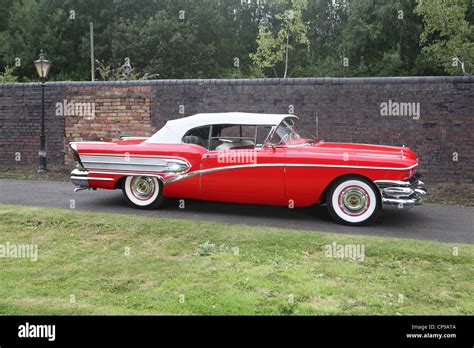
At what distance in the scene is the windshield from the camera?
7.19m

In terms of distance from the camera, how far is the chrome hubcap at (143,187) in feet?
25.4

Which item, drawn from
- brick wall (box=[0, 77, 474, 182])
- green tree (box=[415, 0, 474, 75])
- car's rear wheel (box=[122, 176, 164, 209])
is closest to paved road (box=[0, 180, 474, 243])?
car's rear wheel (box=[122, 176, 164, 209])

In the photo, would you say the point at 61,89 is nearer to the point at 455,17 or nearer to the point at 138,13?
the point at 455,17

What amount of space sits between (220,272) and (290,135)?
10.7ft

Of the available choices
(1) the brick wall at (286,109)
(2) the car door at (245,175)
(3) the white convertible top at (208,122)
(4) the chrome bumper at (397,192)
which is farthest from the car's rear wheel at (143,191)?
(1) the brick wall at (286,109)

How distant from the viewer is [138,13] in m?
43.1

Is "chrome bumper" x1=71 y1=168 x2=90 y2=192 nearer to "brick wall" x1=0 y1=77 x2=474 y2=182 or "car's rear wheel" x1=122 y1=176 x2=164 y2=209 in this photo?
"car's rear wheel" x1=122 y1=176 x2=164 y2=209

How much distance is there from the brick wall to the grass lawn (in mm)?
4722

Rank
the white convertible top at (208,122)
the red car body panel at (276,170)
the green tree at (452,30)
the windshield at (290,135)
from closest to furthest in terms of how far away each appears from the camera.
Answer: the red car body panel at (276,170) < the windshield at (290,135) < the white convertible top at (208,122) < the green tree at (452,30)

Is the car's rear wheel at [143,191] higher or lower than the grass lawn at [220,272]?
higher

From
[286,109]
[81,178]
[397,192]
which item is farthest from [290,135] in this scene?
[286,109]

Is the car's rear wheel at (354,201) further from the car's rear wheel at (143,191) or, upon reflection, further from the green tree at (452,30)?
the green tree at (452,30)

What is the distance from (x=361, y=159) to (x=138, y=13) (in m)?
40.3

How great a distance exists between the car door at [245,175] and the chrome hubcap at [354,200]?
2.74 ft
